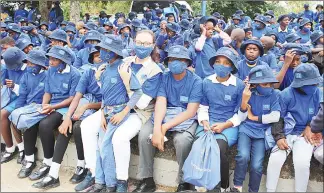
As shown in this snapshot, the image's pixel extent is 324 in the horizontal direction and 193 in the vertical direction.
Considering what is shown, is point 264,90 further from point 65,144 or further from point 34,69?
Answer: point 34,69

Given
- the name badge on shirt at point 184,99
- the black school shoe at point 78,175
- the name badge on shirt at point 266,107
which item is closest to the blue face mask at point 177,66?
the name badge on shirt at point 184,99

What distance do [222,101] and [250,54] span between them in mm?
1049

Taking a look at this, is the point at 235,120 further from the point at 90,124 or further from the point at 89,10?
the point at 89,10

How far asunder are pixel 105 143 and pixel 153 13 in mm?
10834

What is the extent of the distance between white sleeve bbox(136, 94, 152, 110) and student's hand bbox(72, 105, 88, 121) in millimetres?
730

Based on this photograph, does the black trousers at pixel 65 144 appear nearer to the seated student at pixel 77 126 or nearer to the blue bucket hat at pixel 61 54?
the seated student at pixel 77 126

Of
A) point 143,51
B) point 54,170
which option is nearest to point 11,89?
point 54,170

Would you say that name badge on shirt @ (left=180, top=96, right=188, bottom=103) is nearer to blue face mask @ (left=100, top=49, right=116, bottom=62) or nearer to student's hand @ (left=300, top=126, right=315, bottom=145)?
blue face mask @ (left=100, top=49, right=116, bottom=62)

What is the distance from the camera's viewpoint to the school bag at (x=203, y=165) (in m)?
3.55

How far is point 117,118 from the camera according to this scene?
4.04m

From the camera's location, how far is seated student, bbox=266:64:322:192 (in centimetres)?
361

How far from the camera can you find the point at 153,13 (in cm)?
1415

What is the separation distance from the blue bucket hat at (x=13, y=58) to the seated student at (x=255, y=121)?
10.1ft

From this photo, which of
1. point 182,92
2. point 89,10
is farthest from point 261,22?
point 89,10
